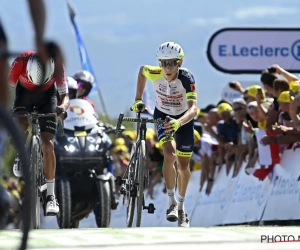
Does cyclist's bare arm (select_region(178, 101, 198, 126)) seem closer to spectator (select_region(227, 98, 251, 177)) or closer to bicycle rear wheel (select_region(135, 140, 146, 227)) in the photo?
bicycle rear wheel (select_region(135, 140, 146, 227))

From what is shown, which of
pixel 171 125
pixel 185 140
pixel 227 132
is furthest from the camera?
pixel 227 132

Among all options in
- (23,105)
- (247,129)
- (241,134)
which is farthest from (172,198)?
(241,134)

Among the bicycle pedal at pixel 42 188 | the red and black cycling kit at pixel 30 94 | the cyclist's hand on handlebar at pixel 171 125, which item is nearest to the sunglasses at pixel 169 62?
the cyclist's hand on handlebar at pixel 171 125

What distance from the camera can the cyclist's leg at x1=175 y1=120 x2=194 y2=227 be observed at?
40.9 ft

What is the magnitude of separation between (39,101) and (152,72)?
1593mm

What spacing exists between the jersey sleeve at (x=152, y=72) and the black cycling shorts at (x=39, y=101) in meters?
1.35

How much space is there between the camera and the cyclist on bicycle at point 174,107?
39.7 feet

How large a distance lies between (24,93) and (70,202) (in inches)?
86.7

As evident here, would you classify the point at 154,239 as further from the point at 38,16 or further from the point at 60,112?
the point at 38,16

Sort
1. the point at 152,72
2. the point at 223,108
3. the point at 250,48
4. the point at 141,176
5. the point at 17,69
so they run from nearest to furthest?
the point at 17,69 < the point at 141,176 < the point at 152,72 < the point at 223,108 < the point at 250,48

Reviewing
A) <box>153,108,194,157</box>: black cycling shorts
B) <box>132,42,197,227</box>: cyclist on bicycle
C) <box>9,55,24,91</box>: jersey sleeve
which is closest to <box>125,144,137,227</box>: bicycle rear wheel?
<box>132,42,197,227</box>: cyclist on bicycle

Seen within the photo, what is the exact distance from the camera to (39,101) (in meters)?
11.8

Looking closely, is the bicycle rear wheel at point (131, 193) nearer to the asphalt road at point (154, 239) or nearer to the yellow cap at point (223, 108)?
the asphalt road at point (154, 239)

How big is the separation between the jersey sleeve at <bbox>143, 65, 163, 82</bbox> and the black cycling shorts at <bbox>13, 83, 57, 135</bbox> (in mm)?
1352
